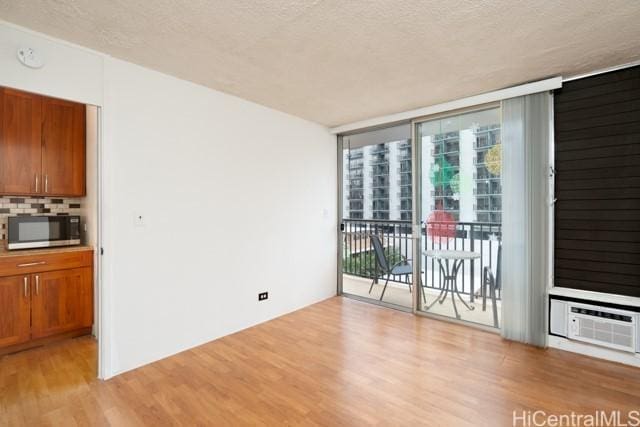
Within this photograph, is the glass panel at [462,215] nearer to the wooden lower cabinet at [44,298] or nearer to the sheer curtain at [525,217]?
the sheer curtain at [525,217]

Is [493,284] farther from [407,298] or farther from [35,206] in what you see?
[35,206]

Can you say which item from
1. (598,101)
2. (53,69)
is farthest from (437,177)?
(53,69)

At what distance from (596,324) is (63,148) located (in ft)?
17.6

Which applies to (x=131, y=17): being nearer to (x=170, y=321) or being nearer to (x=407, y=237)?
(x=170, y=321)

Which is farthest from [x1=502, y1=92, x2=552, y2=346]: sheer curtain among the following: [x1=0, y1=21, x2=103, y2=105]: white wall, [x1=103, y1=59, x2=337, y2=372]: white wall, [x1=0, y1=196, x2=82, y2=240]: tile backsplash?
[x1=0, y1=196, x2=82, y2=240]: tile backsplash

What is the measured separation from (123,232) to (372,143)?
3266 millimetres

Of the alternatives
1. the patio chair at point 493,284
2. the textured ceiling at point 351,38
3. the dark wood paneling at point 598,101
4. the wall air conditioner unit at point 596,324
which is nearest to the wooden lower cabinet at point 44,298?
the textured ceiling at point 351,38

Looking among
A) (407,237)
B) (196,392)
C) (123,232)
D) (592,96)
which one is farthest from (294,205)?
(592,96)

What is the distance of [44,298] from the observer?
2881mm

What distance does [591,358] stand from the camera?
2.68 meters

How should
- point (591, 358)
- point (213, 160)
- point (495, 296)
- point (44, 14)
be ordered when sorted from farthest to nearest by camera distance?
1. point (495, 296)
2. point (213, 160)
3. point (591, 358)
4. point (44, 14)

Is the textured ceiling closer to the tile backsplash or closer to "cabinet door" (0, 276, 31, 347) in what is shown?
the tile backsplash

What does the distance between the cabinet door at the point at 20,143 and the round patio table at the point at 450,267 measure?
14.2 feet

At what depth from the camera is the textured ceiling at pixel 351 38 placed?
1.81 metres
